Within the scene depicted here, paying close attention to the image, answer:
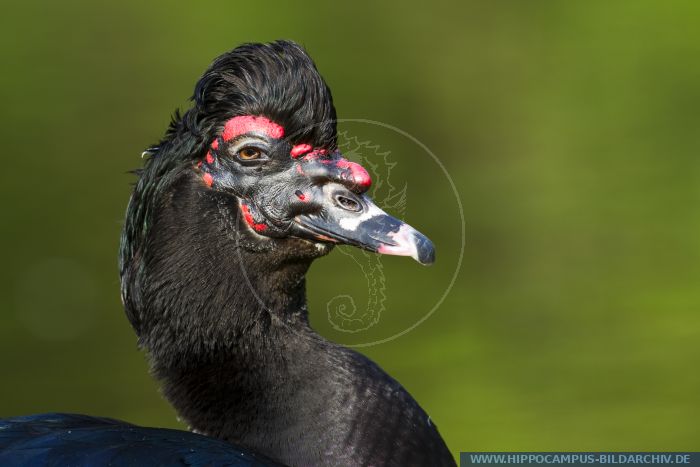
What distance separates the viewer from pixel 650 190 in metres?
9.85

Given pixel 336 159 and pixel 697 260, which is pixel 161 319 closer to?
pixel 336 159

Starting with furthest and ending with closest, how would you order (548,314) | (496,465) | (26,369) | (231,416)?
(548,314) < (26,369) < (496,465) < (231,416)

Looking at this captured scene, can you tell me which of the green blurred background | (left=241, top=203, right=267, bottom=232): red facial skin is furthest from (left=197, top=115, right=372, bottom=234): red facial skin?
the green blurred background

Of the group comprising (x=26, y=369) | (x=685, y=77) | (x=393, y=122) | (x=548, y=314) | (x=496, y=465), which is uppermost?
(x=685, y=77)

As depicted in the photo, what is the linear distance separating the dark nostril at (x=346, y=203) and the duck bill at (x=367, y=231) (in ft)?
0.04

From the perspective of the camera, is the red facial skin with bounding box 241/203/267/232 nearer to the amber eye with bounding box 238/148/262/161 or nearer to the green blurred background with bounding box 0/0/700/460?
the amber eye with bounding box 238/148/262/161

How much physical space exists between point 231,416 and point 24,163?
5426 mm

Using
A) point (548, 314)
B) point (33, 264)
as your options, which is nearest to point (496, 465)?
point (548, 314)

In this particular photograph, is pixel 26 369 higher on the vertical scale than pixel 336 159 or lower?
higher

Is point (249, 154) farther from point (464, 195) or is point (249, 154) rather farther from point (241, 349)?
point (464, 195)

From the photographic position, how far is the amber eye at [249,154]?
4340mm

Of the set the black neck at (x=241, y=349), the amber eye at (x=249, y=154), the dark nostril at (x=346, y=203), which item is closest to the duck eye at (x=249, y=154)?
the amber eye at (x=249, y=154)

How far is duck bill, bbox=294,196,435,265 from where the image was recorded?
4137 millimetres

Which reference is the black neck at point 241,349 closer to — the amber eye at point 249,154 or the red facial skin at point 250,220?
the red facial skin at point 250,220
